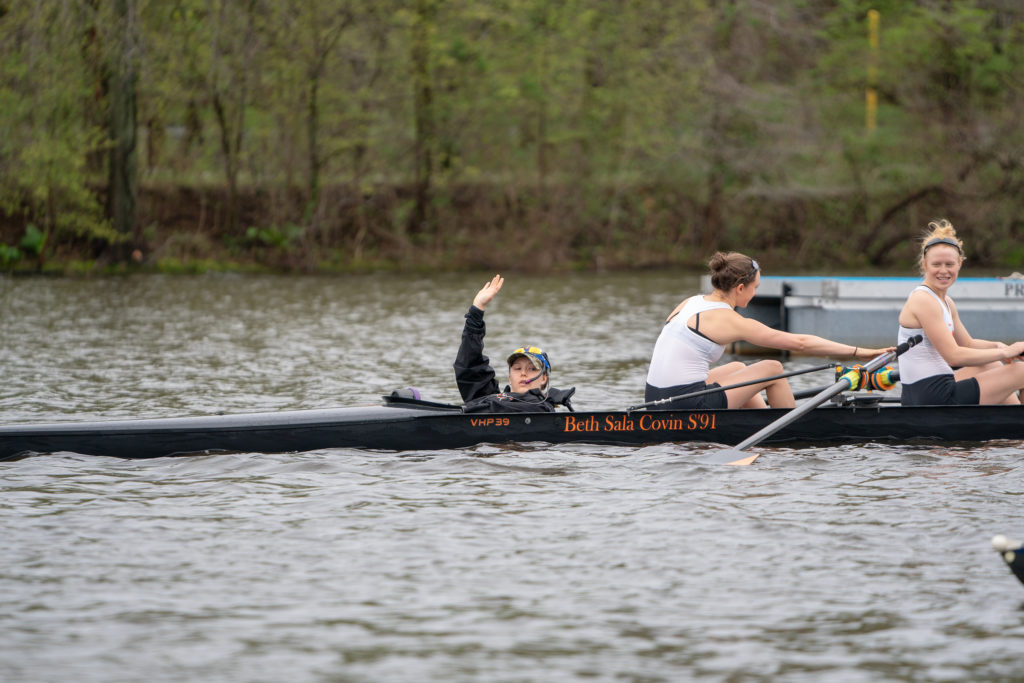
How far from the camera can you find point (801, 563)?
6.12 m

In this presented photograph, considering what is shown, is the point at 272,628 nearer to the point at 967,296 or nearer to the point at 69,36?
the point at 967,296

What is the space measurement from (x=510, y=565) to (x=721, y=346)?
296 cm

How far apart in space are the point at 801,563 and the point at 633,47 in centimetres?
2936

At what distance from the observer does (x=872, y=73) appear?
113 ft

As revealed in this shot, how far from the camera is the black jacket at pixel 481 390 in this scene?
8.54m

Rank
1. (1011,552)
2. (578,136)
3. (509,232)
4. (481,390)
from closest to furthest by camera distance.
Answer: (1011,552) → (481,390) → (509,232) → (578,136)

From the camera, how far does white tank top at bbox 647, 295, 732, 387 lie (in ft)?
27.8

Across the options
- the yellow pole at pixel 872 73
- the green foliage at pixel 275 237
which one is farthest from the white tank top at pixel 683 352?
the yellow pole at pixel 872 73

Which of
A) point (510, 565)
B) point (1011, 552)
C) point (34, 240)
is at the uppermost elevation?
point (34, 240)

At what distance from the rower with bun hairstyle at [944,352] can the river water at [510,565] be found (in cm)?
36

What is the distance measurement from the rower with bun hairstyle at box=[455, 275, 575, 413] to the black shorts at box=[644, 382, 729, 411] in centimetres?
58

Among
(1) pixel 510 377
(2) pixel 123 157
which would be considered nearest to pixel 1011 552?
(1) pixel 510 377

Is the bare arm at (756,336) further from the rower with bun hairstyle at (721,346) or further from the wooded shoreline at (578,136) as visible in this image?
the wooded shoreline at (578,136)

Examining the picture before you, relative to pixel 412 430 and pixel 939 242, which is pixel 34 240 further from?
pixel 939 242
